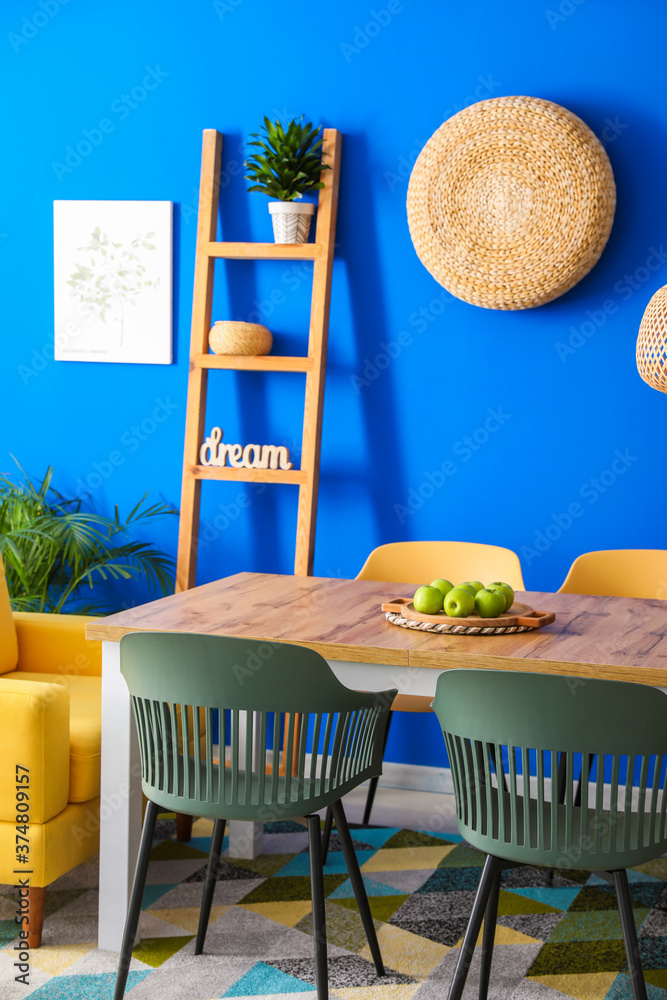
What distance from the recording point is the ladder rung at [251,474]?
3.38 metres

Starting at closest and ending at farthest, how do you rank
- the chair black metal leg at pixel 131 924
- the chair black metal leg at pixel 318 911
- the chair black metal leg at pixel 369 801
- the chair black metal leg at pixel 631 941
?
the chair black metal leg at pixel 631 941
the chair black metal leg at pixel 318 911
the chair black metal leg at pixel 131 924
the chair black metal leg at pixel 369 801

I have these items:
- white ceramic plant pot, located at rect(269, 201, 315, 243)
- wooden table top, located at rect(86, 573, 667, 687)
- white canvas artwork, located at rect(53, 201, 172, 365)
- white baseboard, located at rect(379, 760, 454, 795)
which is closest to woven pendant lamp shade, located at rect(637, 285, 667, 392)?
wooden table top, located at rect(86, 573, 667, 687)

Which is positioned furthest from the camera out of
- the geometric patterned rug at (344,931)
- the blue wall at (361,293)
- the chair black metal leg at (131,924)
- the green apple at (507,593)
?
the blue wall at (361,293)

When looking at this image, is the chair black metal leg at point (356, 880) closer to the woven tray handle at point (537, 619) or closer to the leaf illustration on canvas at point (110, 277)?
the woven tray handle at point (537, 619)

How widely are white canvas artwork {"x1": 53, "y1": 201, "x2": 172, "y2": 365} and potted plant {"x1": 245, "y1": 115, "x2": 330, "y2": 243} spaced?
453 millimetres

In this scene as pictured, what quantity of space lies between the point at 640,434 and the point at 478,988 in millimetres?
1802

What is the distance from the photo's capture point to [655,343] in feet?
8.30

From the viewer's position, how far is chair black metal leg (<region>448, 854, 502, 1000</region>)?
1772mm

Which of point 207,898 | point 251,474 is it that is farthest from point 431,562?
point 207,898

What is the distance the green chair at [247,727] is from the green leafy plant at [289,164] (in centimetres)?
195

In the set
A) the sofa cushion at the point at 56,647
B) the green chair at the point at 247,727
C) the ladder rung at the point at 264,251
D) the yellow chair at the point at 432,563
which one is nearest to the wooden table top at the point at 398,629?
the green chair at the point at 247,727

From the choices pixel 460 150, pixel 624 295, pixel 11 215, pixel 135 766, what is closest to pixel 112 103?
pixel 11 215

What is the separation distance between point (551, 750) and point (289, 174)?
2.28 m

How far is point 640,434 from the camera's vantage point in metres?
3.23
